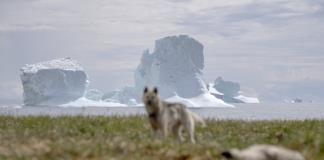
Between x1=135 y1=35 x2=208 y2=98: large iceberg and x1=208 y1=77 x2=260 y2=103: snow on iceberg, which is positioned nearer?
x1=135 y1=35 x2=208 y2=98: large iceberg

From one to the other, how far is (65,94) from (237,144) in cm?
10196

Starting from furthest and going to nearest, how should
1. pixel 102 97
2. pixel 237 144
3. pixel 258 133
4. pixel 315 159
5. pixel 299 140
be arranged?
pixel 102 97
pixel 258 133
pixel 237 144
pixel 299 140
pixel 315 159

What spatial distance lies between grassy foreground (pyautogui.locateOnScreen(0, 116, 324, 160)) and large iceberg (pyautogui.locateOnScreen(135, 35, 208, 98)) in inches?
3744

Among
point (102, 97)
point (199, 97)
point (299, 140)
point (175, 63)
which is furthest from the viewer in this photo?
point (102, 97)

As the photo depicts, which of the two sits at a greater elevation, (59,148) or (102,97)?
(59,148)

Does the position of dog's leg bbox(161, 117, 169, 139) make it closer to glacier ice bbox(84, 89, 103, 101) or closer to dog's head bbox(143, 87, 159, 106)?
dog's head bbox(143, 87, 159, 106)

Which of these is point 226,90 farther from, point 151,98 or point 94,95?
point 151,98

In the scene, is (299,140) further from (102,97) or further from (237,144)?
(102,97)

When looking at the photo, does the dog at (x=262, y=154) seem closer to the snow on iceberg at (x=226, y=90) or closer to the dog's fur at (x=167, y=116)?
the dog's fur at (x=167, y=116)

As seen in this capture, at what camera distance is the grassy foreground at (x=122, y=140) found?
12.5m

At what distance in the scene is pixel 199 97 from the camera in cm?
13425

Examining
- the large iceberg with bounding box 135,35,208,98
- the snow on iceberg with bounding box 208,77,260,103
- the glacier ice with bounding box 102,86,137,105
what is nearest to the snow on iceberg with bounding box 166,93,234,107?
the large iceberg with bounding box 135,35,208,98

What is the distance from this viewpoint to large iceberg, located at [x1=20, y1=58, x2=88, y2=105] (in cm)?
Answer: 11106

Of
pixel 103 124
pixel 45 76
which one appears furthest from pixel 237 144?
pixel 45 76
